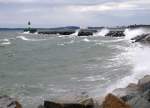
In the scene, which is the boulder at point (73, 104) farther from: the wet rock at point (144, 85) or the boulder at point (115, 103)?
the wet rock at point (144, 85)

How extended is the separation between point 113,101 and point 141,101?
73cm

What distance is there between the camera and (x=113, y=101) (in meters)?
10.3

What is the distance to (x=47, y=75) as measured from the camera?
77.2ft

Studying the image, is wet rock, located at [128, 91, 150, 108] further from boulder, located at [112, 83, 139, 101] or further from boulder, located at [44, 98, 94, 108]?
A: boulder, located at [44, 98, 94, 108]

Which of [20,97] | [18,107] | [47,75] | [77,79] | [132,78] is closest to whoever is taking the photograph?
[18,107]

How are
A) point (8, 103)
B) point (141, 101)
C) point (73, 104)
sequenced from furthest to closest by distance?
point (8, 103)
point (73, 104)
point (141, 101)

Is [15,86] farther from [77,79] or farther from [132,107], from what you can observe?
[132,107]

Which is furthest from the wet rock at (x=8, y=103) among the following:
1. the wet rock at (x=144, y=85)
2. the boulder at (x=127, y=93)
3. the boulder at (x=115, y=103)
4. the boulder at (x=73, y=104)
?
the wet rock at (x=144, y=85)

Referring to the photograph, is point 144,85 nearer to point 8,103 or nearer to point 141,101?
point 141,101

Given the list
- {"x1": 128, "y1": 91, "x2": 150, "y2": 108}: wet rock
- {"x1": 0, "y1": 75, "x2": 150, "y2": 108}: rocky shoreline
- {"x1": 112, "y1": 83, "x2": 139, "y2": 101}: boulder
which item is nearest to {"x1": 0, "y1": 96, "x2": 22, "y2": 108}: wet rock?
{"x1": 0, "y1": 75, "x2": 150, "y2": 108}: rocky shoreline

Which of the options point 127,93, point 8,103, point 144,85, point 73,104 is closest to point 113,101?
point 73,104

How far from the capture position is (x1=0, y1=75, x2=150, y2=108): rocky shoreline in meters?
10.3

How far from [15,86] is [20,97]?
311 cm

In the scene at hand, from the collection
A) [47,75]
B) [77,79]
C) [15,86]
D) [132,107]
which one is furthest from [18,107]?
[47,75]
